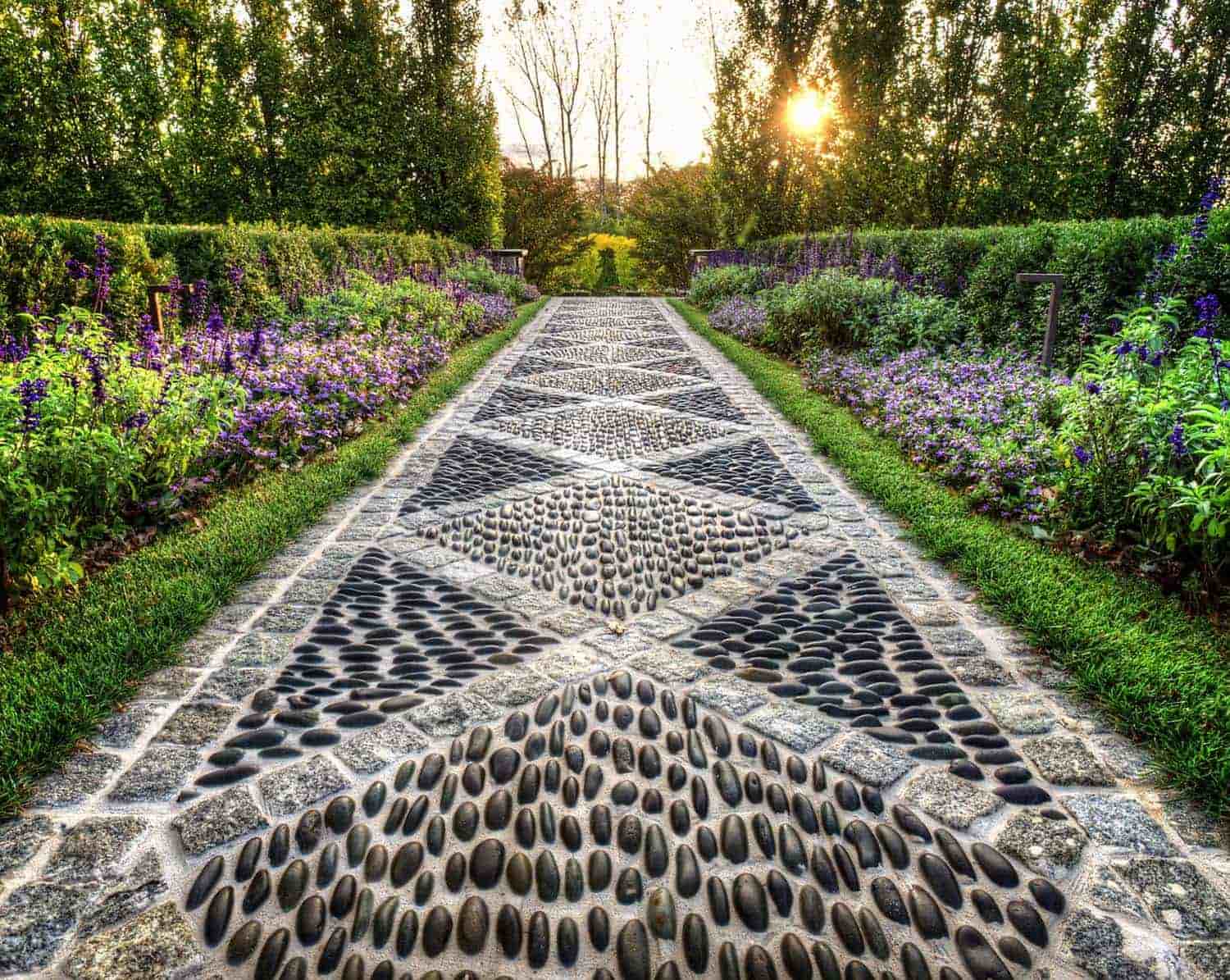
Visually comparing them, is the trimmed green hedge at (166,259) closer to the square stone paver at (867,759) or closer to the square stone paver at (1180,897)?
the square stone paver at (867,759)

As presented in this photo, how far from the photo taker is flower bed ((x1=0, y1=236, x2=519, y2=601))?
3.08 meters

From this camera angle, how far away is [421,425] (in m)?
6.21

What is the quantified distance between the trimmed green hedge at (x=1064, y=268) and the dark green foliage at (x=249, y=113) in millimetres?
11418

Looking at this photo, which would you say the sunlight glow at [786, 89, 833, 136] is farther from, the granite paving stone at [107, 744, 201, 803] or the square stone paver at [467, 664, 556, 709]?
the granite paving stone at [107, 744, 201, 803]

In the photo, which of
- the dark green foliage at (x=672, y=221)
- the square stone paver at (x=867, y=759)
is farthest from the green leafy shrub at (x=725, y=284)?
the square stone paver at (x=867, y=759)

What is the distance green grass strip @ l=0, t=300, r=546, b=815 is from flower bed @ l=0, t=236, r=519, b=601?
0.21 m

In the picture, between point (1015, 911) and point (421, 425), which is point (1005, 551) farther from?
point (421, 425)

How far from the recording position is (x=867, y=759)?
7.17 feet

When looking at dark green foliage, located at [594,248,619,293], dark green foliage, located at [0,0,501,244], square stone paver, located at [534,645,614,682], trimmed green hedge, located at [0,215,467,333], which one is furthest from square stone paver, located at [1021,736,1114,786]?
dark green foliage, located at [594,248,619,293]

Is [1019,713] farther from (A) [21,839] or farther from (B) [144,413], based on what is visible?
(B) [144,413]

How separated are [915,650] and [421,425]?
467 centimetres

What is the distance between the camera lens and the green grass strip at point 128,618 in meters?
2.20

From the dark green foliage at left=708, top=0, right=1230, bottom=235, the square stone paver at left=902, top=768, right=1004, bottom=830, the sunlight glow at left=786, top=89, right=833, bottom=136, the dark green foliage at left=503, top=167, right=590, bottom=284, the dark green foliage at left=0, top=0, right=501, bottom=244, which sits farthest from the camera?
the dark green foliage at left=503, top=167, right=590, bottom=284

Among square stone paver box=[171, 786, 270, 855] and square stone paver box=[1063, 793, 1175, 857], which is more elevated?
square stone paver box=[171, 786, 270, 855]
